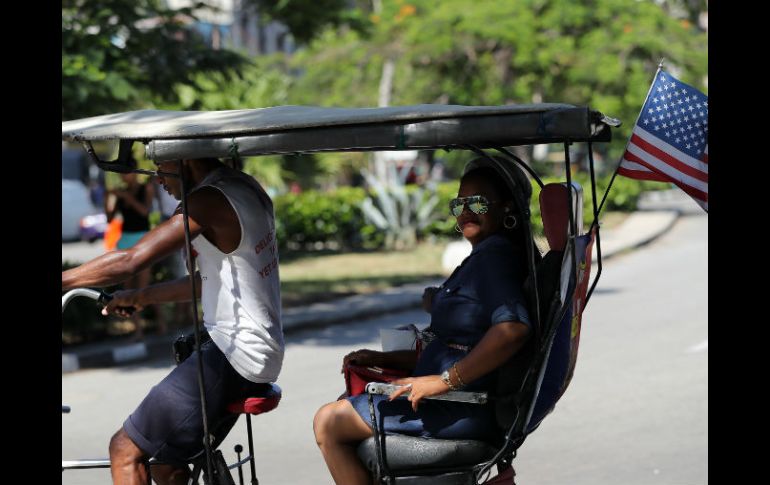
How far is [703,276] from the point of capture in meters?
16.7

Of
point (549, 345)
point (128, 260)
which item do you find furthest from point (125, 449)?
point (549, 345)

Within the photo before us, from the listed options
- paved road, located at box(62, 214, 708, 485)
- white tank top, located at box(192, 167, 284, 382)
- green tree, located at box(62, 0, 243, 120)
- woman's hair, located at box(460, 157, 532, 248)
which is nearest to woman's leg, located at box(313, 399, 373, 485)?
white tank top, located at box(192, 167, 284, 382)

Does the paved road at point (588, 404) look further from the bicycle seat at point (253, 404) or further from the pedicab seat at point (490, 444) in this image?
the pedicab seat at point (490, 444)

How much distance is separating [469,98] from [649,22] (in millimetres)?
4756

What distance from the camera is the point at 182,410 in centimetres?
395

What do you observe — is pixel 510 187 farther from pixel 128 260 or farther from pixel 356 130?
pixel 128 260

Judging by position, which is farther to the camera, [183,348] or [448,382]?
[183,348]

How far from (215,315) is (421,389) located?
794 millimetres

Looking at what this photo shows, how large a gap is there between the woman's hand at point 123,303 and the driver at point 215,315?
1.64 feet

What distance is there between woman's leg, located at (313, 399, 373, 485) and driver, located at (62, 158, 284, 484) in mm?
381

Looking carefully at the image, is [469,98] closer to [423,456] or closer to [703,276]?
[703,276]

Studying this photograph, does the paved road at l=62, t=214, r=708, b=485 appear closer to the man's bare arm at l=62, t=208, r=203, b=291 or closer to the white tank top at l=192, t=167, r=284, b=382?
the white tank top at l=192, t=167, r=284, b=382

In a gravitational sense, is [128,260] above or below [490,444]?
above
